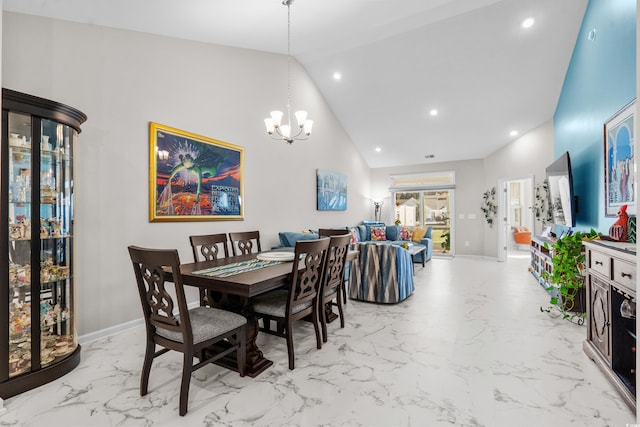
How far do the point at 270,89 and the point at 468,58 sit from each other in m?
3.13

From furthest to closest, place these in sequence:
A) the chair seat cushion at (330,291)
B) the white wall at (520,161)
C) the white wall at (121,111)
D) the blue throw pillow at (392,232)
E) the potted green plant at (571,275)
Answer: the blue throw pillow at (392,232), the white wall at (520,161), the potted green plant at (571,275), the chair seat cushion at (330,291), the white wall at (121,111)

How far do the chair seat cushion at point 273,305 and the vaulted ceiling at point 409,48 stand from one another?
2.76 metres

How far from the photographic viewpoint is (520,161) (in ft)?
22.2

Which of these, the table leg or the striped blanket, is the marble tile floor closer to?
Result: the table leg

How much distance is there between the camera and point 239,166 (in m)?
4.18

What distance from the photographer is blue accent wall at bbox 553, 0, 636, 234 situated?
2701 mm

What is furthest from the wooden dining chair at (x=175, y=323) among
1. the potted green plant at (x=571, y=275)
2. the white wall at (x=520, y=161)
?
the white wall at (x=520, y=161)

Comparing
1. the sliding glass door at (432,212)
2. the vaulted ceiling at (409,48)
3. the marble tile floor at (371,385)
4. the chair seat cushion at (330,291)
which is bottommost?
the marble tile floor at (371,385)

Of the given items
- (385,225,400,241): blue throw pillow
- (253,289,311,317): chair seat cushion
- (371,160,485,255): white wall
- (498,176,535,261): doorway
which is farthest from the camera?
(498,176,535,261): doorway

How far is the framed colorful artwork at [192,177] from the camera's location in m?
3.18

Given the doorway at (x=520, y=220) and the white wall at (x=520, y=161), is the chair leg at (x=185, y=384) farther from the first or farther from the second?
the doorway at (x=520, y=220)

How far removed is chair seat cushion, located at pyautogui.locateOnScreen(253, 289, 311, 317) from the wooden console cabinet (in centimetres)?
206

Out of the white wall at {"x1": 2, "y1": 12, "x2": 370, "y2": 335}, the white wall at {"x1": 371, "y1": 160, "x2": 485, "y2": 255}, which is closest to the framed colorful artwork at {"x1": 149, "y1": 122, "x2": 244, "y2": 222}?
the white wall at {"x1": 2, "y1": 12, "x2": 370, "y2": 335}

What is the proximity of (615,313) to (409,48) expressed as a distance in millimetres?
4285
